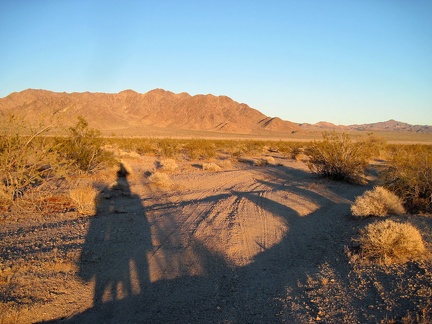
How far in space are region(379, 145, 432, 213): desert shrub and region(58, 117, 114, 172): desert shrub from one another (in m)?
13.4

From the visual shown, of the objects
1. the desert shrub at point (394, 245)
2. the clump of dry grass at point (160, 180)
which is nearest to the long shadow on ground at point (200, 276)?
the desert shrub at point (394, 245)

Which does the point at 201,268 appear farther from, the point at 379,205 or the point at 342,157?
the point at 342,157

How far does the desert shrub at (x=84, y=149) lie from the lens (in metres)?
17.3

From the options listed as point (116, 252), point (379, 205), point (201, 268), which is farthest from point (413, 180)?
point (116, 252)

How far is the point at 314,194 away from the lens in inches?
562

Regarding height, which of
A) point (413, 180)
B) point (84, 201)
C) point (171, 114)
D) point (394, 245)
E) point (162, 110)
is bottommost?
point (394, 245)

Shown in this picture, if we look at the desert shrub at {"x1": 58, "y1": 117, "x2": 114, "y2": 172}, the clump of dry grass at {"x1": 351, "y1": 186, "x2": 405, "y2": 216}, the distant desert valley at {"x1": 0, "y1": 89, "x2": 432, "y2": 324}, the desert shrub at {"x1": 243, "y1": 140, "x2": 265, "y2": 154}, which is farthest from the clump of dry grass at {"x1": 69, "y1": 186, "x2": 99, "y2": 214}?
the desert shrub at {"x1": 243, "y1": 140, "x2": 265, "y2": 154}

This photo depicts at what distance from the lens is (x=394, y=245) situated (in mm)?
6746

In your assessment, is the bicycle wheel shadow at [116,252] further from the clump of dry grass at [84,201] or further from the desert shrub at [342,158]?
the desert shrub at [342,158]

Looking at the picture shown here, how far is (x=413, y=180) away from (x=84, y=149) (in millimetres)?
14867

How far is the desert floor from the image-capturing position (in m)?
5.34

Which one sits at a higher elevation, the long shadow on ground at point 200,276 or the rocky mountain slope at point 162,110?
the rocky mountain slope at point 162,110

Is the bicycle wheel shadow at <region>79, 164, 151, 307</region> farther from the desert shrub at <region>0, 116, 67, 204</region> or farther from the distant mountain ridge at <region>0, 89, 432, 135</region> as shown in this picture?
the distant mountain ridge at <region>0, 89, 432, 135</region>

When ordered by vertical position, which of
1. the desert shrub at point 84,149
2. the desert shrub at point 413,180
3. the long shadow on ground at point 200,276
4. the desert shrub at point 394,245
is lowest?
the long shadow on ground at point 200,276
